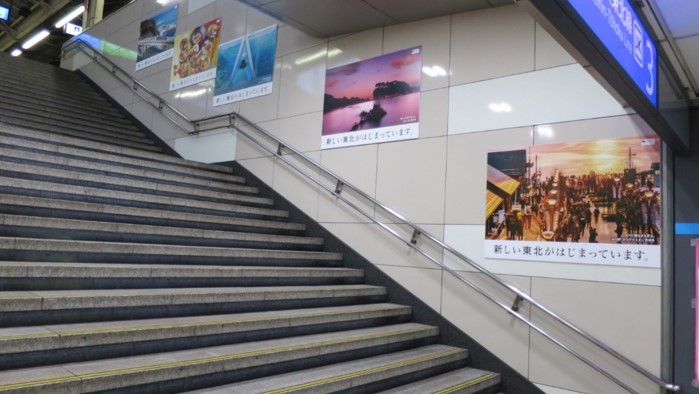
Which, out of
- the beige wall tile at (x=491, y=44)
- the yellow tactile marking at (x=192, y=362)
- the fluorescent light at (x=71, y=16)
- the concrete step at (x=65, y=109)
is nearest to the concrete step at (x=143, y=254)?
the yellow tactile marking at (x=192, y=362)

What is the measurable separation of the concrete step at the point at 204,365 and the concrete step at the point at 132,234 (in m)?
1.26

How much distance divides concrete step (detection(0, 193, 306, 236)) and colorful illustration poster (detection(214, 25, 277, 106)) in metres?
1.75

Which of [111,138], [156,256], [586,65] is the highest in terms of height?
[111,138]

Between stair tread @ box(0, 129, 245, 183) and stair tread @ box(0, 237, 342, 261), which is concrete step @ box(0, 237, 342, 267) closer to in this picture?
stair tread @ box(0, 237, 342, 261)

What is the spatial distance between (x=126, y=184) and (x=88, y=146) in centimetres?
100

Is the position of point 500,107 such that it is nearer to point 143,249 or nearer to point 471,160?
point 471,160

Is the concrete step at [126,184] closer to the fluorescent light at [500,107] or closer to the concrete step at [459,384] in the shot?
the fluorescent light at [500,107]

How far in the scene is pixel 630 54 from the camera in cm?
183

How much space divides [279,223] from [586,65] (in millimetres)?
3670

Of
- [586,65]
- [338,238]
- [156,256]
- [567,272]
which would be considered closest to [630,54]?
[586,65]

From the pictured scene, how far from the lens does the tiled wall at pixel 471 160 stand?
3266mm

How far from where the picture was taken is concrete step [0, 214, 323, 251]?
3078mm

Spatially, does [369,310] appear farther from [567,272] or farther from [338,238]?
[567,272]

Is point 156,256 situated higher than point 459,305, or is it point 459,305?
point 156,256
